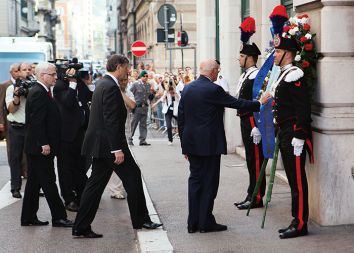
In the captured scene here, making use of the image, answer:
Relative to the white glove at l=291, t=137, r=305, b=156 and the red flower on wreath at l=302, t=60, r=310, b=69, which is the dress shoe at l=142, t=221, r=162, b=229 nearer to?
the white glove at l=291, t=137, r=305, b=156

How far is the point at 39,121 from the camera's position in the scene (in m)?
8.43

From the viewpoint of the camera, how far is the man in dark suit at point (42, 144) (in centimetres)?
843

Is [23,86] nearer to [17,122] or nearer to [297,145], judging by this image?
[17,122]

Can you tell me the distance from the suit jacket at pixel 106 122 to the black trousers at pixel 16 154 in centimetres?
317

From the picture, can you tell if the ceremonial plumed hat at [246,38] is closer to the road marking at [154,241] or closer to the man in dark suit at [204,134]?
the man in dark suit at [204,134]

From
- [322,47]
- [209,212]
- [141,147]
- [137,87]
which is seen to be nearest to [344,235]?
[209,212]

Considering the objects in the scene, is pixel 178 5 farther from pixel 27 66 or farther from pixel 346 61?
pixel 346 61

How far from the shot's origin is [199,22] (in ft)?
57.7

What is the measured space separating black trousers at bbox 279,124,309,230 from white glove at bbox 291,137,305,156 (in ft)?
0.27

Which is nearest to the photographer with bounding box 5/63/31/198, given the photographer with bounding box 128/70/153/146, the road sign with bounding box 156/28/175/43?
the photographer with bounding box 128/70/153/146

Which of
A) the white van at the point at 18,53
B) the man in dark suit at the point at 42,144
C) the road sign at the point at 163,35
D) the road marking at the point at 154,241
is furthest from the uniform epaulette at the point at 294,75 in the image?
the white van at the point at 18,53

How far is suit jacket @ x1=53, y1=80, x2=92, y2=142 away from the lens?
31.4 ft

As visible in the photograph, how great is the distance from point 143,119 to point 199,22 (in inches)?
109

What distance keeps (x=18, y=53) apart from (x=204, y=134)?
16240 millimetres
